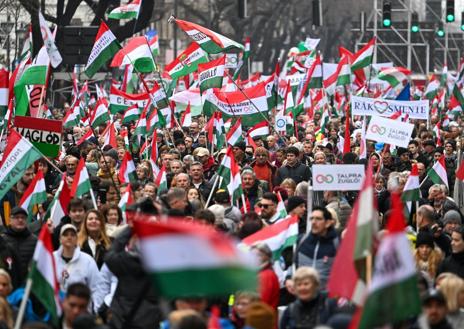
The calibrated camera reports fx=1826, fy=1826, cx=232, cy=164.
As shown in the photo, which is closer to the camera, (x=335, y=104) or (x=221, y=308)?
(x=221, y=308)

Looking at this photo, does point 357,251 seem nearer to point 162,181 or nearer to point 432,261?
point 432,261

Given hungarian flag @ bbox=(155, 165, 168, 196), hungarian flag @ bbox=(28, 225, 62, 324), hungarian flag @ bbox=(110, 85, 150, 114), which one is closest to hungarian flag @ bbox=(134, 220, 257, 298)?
hungarian flag @ bbox=(28, 225, 62, 324)

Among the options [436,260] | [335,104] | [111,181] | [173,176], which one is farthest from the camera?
[335,104]

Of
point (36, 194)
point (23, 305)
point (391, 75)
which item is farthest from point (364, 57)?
point (23, 305)

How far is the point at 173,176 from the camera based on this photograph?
1900 centimetres

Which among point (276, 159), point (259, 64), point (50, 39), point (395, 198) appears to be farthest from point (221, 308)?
point (259, 64)

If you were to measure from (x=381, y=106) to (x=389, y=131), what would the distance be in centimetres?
428

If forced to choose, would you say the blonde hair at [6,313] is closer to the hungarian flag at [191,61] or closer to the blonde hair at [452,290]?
the blonde hair at [452,290]

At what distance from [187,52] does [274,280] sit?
584 inches

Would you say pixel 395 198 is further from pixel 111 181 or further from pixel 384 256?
pixel 111 181

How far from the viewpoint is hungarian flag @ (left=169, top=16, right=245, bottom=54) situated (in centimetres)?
2489

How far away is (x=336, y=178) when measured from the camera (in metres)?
15.9

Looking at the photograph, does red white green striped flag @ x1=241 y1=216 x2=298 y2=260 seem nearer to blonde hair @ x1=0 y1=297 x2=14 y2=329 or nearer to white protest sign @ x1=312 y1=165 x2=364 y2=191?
white protest sign @ x1=312 y1=165 x2=364 y2=191

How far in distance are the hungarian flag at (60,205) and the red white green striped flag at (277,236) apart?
2180mm
